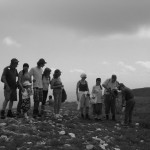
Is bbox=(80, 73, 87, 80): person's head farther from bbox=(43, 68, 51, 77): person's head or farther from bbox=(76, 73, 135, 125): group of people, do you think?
bbox=(43, 68, 51, 77): person's head

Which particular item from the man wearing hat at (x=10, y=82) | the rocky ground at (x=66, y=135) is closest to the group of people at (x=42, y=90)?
the man wearing hat at (x=10, y=82)

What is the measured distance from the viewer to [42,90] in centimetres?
1516

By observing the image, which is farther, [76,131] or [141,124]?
[141,124]

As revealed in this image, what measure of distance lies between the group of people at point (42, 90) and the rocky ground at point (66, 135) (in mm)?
1071

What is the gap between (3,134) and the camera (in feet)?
36.7

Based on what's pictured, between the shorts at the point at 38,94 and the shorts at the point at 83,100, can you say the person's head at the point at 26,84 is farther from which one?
the shorts at the point at 83,100

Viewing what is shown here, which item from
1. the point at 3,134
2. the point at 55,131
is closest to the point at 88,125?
the point at 55,131

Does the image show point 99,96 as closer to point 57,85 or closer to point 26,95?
point 57,85

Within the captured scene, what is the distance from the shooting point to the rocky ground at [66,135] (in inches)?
414

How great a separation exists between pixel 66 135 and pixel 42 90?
3.77 metres

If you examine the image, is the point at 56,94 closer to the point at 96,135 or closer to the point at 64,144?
the point at 96,135

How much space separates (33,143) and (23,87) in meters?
4.43

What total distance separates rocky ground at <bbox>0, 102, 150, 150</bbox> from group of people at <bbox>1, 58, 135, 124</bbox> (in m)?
1.07

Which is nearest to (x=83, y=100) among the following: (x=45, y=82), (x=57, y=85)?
(x=57, y=85)
